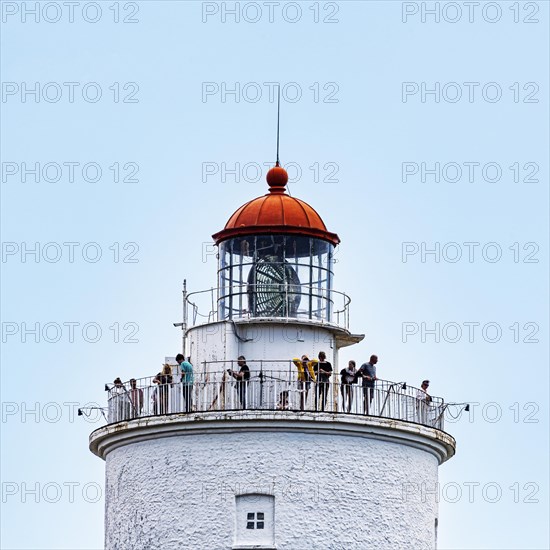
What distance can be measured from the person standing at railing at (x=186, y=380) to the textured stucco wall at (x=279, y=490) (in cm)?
54

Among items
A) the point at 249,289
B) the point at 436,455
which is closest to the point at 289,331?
the point at 249,289

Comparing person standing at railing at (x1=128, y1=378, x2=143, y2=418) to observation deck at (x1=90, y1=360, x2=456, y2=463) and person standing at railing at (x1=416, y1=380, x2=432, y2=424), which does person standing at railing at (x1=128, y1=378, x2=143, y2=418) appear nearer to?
observation deck at (x1=90, y1=360, x2=456, y2=463)

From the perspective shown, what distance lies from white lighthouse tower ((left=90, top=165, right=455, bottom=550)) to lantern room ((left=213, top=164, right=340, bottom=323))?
0.34 ft

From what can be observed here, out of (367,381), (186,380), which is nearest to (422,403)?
(367,381)

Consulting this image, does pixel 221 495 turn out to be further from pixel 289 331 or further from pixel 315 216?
pixel 315 216

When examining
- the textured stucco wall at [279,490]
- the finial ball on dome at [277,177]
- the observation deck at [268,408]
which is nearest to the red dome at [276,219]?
the finial ball on dome at [277,177]

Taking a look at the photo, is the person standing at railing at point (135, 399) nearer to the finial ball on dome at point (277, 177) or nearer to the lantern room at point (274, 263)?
the lantern room at point (274, 263)

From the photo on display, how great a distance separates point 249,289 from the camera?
33.6 meters

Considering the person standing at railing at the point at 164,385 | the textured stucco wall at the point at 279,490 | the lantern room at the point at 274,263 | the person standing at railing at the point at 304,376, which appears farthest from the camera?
the lantern room at the point at 274,263

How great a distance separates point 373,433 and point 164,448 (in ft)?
10.7

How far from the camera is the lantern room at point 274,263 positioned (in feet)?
110

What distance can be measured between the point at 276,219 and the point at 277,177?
1.07 metres

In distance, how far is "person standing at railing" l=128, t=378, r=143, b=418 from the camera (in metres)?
32.3

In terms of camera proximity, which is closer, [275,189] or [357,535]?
[357,535]
